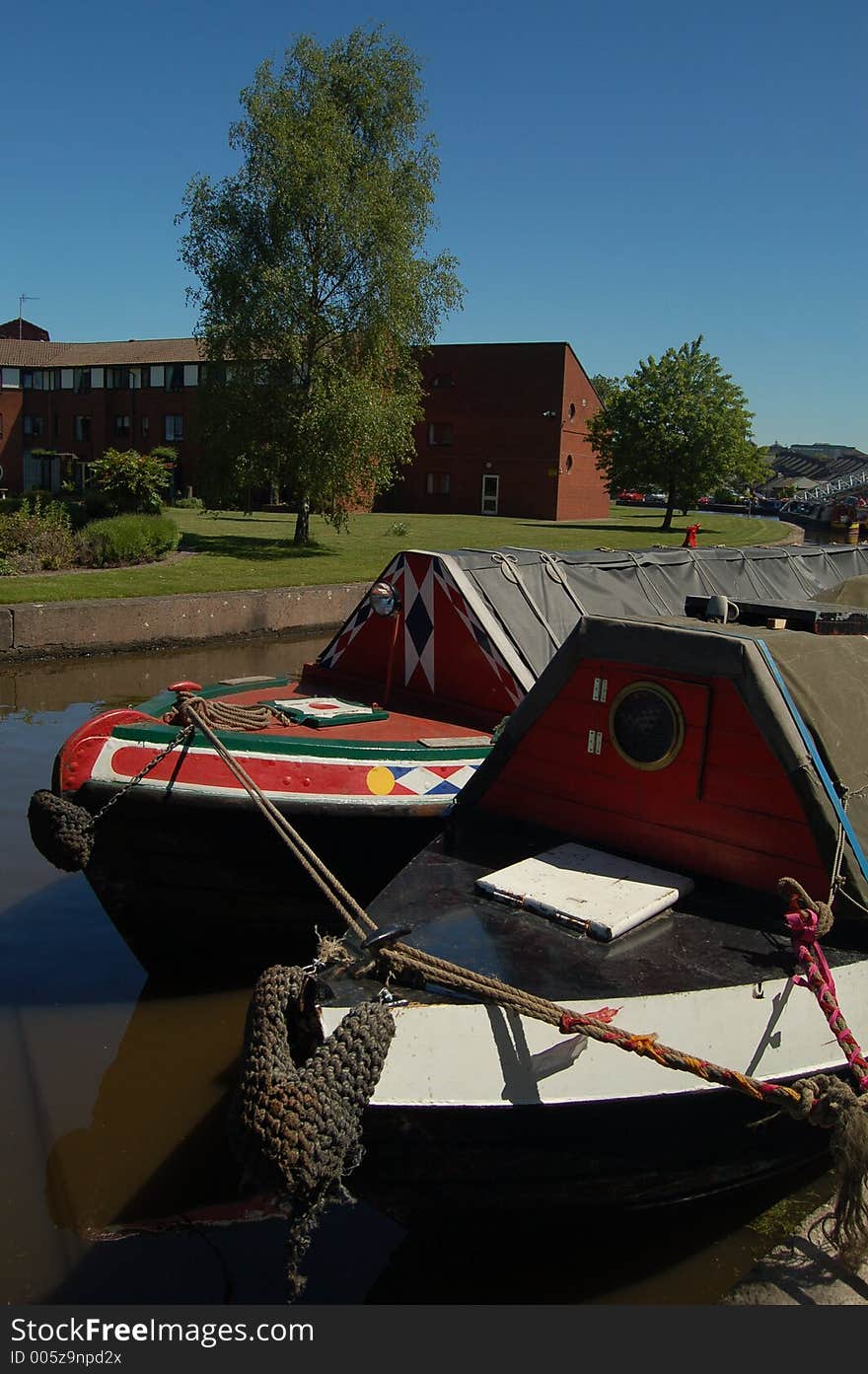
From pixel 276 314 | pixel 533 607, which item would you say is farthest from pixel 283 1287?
pixel 276 314

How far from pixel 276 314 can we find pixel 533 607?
1849 cm

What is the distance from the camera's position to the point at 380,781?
23.6ft

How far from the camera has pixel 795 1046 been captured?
4438 millimetres

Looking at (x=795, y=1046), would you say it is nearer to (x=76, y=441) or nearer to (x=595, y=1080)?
(x=595, y=1080)

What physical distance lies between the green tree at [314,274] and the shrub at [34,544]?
16.7ft

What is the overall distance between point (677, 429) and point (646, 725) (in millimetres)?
36470

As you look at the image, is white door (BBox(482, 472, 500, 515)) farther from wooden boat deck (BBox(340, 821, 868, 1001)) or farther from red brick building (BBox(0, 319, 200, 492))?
wooden boat deck (BBox(340, 821, 868, 1001))

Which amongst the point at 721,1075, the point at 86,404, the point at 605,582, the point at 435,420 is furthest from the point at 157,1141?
the point at 86,404

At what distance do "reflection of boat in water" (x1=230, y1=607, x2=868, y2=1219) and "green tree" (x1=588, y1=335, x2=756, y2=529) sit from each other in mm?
34898

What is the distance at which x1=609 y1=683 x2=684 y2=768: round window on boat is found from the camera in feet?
17.4

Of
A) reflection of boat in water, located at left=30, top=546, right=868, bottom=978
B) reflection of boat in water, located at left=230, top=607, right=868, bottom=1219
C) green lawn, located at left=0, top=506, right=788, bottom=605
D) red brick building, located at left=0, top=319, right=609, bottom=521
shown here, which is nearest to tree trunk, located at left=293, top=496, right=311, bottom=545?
green lawn, located at left=0, top=506, right=788, bottom=605

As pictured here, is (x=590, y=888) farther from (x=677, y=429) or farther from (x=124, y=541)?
(x=677, y=429)

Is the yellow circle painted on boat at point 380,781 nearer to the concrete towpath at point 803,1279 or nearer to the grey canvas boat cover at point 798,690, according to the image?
the grey canvas boat cover at point 798,690

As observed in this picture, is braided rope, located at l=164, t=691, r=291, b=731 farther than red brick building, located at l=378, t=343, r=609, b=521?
No
